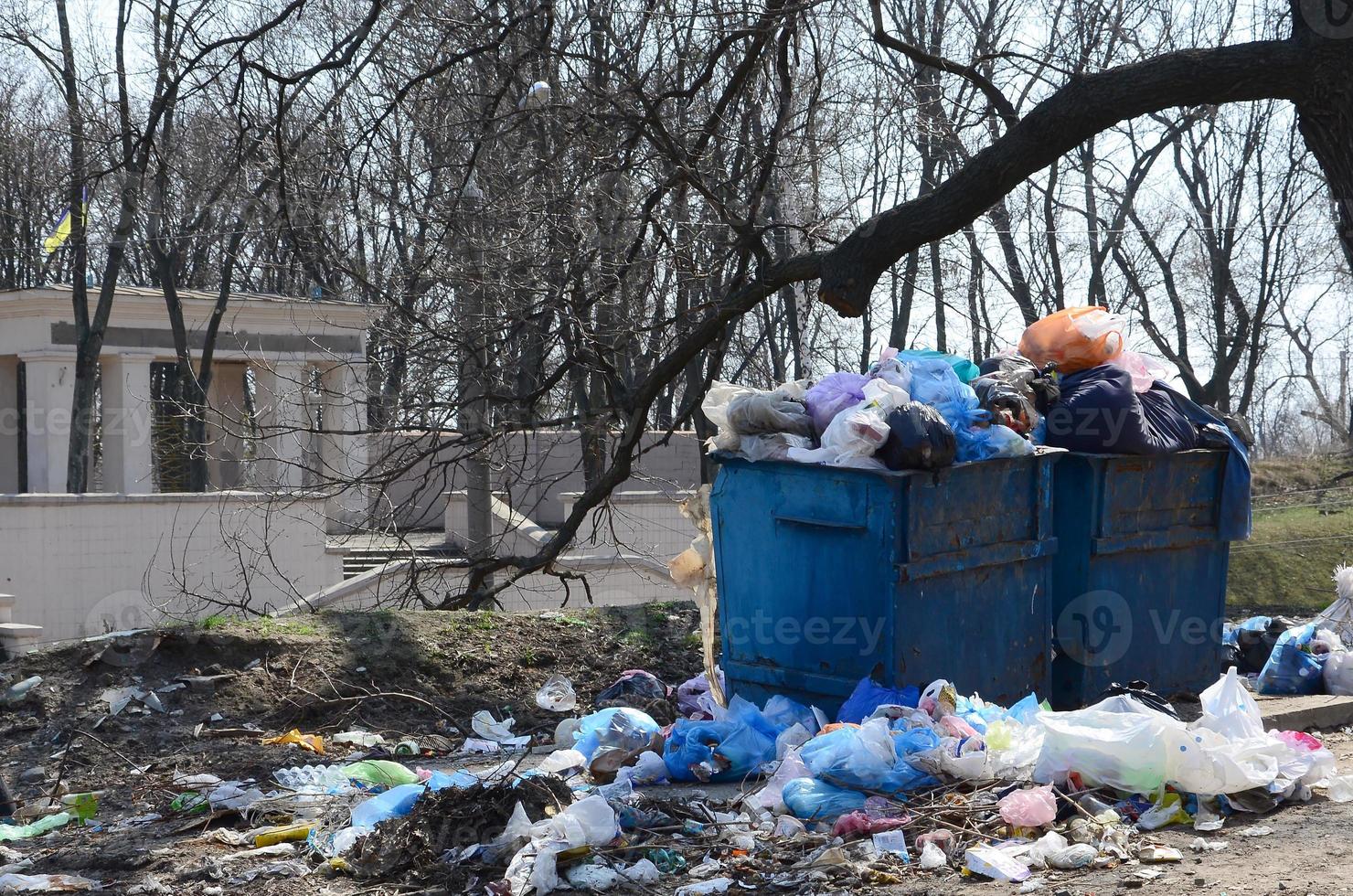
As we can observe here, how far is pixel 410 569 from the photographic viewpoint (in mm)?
8875

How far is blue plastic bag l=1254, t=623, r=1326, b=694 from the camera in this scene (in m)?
6.26

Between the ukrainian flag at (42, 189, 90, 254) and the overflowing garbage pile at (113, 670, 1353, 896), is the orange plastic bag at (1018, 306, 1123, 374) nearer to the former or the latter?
the overflowing garbage pile at (113, 670, 1353, 896)

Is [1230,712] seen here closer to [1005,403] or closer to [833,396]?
[1005,403]

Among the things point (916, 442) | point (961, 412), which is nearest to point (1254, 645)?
point (961, 412)

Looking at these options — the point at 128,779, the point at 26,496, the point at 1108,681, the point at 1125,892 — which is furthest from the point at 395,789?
the point at 26,496

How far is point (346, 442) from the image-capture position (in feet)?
67.3

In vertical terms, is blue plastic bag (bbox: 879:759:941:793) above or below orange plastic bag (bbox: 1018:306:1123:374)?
below

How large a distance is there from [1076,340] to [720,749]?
2.76 m

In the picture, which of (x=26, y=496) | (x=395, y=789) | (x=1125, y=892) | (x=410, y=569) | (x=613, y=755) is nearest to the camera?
(x=1125, y=892)

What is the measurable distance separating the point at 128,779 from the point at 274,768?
24.5 inches

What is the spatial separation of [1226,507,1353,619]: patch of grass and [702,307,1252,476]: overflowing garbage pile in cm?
618

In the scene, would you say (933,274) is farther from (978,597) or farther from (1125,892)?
(1125,892)

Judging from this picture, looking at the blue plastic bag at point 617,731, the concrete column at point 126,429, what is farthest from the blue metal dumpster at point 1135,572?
the concrete column at point 126,429
